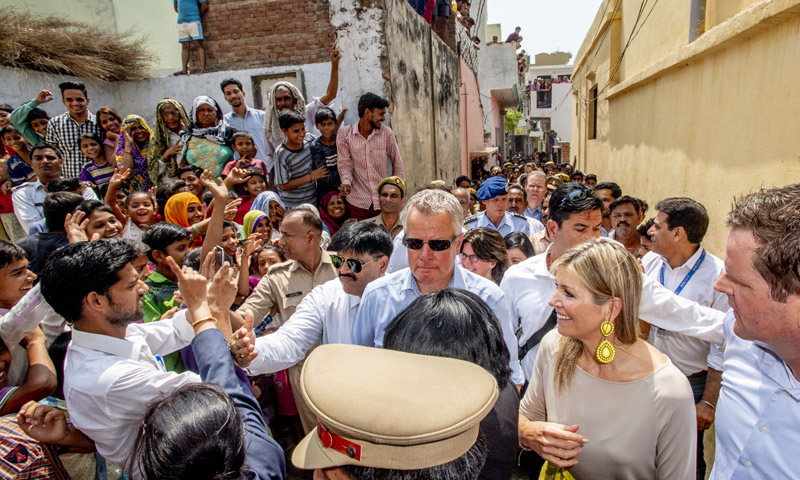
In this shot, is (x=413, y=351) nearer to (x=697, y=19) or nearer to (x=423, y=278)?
(x=423, y=278)

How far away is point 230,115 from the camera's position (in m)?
6.22

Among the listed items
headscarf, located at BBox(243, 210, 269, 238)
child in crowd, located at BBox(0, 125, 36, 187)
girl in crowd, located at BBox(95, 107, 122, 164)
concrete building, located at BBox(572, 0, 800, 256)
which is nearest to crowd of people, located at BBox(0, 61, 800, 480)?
headscarf, located at BBox(243, 210, 269, 238)

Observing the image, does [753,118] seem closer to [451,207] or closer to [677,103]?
[677,103]

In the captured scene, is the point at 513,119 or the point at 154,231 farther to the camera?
the point at 513,119

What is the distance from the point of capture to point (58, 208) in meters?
3.50

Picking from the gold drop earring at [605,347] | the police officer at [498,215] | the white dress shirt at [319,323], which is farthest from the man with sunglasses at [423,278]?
the police officer at [498,215]

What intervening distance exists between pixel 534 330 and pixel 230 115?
530 cm

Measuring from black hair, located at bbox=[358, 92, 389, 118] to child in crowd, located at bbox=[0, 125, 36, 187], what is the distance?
4.28 m

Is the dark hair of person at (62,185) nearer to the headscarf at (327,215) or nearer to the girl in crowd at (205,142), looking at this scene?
the girl in crowd at (205,142)

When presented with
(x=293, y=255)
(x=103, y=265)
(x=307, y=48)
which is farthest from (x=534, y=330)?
(x=307, y=48)

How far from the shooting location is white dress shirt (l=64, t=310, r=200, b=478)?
1.71 meters

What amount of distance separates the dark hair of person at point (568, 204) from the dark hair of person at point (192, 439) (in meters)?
2.19

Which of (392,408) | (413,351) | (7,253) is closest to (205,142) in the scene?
(7,253)

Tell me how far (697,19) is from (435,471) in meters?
6.94
